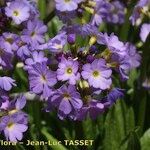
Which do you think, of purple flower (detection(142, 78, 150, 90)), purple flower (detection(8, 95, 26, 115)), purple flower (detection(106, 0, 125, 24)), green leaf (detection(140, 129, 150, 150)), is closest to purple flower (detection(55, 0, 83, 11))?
purple flower (detection(8, 95, 26, 115))

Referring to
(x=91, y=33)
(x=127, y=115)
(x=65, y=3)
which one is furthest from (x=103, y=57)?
(x=127, y=115)

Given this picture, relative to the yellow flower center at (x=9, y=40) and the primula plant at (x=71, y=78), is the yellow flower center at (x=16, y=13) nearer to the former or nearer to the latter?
the primula plant at (x=71, y=78)

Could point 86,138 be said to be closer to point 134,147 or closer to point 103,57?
point 134,147

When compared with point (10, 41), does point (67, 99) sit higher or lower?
lower

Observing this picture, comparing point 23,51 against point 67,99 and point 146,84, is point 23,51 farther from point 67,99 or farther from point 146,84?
point 146,84

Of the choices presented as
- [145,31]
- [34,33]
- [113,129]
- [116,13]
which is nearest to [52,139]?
[113,129]

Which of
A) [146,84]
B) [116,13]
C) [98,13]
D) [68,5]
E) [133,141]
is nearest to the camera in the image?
[133,141]

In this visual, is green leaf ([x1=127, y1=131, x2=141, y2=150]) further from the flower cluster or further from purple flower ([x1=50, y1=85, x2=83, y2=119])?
purple flower ([x1=50, y1=85, x2=83, y2=119])
